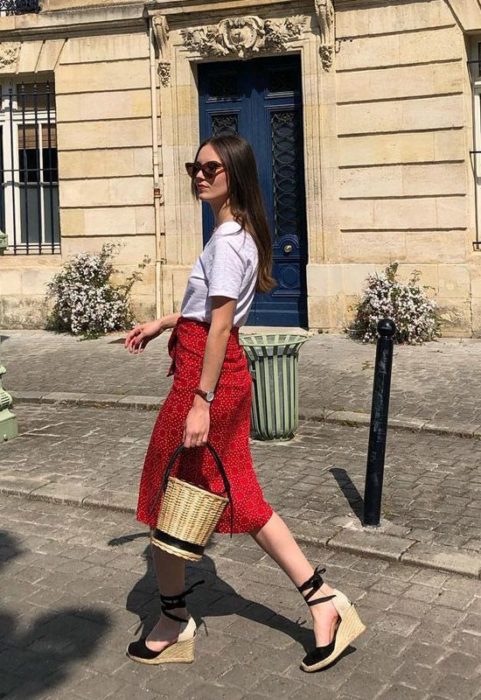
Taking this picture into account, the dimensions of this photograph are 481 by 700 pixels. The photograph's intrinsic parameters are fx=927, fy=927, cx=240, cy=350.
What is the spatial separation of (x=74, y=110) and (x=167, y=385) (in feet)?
18.6

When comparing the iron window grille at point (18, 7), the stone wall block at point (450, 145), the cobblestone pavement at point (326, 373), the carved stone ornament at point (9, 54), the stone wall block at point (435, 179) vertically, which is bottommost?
the cobblestone pavement at point (326, 373)

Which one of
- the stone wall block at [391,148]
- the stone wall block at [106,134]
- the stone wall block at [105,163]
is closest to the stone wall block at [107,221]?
the stone wall block at [105,163]

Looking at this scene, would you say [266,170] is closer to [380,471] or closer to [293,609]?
[380,471]

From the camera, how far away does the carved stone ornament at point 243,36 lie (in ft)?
39.0

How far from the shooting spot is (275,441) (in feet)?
22.9

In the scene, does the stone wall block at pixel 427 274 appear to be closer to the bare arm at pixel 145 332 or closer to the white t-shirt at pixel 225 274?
the bare arm at pixel 145 332

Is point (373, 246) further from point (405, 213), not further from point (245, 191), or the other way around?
point (245, 191)

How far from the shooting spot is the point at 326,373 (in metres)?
9.39

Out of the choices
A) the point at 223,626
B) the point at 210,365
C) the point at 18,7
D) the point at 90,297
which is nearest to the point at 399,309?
the point at 90,297

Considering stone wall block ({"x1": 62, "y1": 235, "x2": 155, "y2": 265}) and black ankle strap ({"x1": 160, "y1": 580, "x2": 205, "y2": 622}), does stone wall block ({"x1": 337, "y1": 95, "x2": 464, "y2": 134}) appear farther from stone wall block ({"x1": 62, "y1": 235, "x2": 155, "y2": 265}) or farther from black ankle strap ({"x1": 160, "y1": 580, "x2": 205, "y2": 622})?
black ankle strap ({"x1": 160, "y1": 580, "x2": 205, "y2": 622})

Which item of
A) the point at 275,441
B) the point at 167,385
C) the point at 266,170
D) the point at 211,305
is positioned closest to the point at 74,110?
the point at 266,170

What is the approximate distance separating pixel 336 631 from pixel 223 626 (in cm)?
59

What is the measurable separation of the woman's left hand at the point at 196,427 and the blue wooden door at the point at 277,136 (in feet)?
29.6

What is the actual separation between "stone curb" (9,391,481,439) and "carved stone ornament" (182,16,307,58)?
18.6 ft
